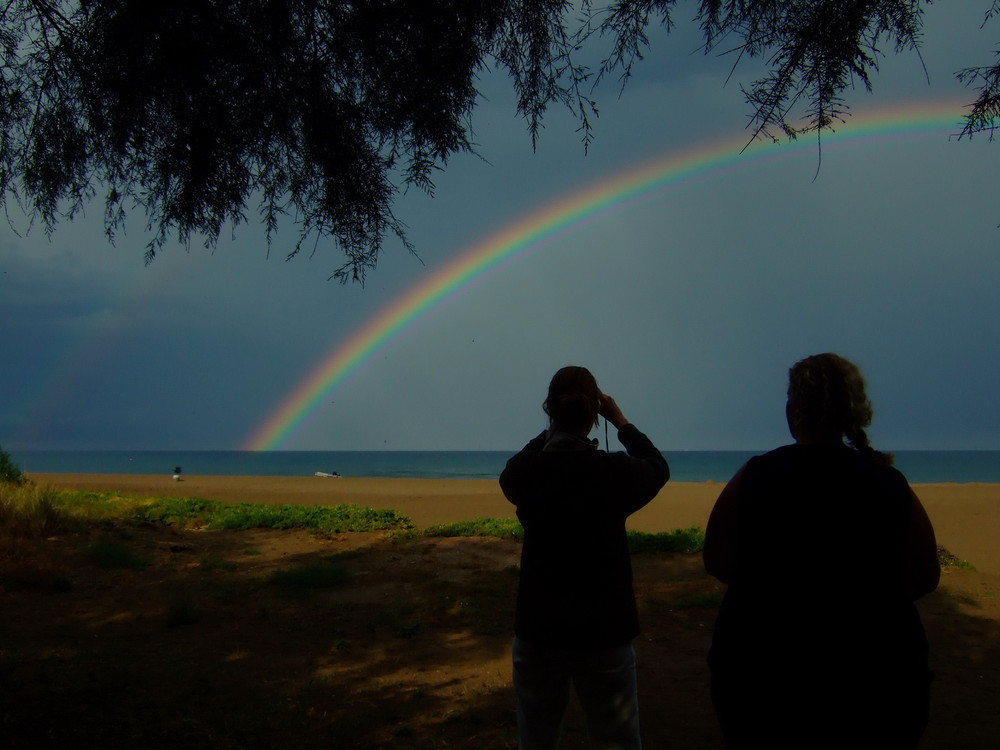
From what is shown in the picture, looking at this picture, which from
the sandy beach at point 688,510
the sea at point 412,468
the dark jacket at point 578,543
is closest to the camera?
the dark jacket at point 578,543

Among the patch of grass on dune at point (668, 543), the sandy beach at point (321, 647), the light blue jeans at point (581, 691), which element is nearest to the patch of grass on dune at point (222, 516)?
the sandy beach at point (321, 647)

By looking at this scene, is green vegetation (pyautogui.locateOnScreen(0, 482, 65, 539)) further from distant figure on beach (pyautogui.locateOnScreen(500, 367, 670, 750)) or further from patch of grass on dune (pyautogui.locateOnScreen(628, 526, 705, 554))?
distant figure on beach (pyautogui.locateOnScreen(500, 367, 670, 750))

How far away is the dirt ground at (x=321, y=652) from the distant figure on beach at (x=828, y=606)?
2326mm

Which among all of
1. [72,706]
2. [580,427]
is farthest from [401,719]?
[580,427]

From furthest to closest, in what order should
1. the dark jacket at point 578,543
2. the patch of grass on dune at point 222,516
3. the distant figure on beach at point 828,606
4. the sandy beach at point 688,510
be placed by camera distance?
the sandy beach at point 688,510 → the patch of grass on dune at point 222,516 → the dark jacket at point 578,543 → the distant figure on beach at point 828,606

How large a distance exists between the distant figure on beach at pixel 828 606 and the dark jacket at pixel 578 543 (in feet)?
1.78

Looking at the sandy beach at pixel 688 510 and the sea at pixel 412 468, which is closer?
the sandy beach at pixel 688 510

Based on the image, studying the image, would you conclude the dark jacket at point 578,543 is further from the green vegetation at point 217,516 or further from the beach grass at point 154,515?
the green vegetation at point 217,516

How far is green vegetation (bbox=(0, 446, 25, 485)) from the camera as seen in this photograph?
13016 millimetres

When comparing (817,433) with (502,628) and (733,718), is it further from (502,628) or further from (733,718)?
(502,628)

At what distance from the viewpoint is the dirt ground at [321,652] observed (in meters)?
4.24

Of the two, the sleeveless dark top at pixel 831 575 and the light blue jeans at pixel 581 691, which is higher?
the sleeveless dark top at pixel 831 575

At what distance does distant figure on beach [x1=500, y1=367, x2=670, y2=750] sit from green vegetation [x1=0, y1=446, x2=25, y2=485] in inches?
502

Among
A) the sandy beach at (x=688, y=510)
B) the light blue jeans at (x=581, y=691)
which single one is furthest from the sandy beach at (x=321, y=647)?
the sandy beach at (x=688, y=510)
